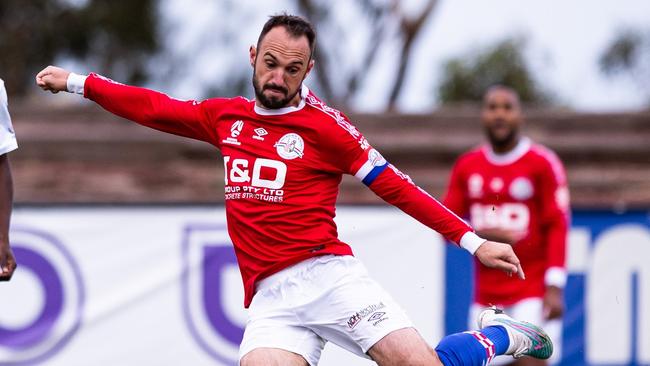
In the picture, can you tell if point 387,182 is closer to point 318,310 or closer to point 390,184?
point 390,184

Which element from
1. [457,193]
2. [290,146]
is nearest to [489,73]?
[457,193]

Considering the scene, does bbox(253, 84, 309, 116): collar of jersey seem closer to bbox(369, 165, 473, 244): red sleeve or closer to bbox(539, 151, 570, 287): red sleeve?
bbox(369, 165, 473, 244): red sleeve

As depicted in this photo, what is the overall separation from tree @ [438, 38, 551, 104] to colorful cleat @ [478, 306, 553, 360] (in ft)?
59.4

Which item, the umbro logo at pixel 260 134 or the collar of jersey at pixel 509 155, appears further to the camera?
the collar of jersey at pixel 509 155

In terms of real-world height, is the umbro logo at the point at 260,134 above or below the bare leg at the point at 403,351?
above

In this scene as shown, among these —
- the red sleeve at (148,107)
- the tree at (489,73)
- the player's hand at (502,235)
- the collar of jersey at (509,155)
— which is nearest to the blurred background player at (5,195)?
the red sleeve at (148,107)

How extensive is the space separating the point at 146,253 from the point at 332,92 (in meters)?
8.90

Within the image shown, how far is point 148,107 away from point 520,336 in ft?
6.90

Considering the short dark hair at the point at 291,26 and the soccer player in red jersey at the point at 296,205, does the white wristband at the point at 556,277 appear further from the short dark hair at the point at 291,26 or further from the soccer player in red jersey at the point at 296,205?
the short dark hair at the point at 291,26

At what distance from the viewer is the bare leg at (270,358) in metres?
4.87

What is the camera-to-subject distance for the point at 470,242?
16.2ft

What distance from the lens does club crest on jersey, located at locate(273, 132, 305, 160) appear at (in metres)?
5.02

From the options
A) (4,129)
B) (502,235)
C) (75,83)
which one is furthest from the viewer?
(502,235)

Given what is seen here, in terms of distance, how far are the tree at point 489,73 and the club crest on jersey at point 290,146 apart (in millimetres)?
18738
